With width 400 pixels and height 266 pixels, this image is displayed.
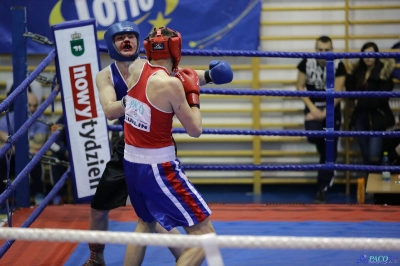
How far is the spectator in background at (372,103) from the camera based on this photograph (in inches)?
239

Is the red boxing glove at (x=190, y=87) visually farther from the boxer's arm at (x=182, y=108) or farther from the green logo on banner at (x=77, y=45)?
the green logo on banner at (x=77, y=45)

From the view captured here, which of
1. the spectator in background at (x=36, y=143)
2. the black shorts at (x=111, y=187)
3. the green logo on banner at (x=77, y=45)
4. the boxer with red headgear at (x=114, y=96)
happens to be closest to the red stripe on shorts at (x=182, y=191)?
the boxer with red headgear at (x=114, y=96)

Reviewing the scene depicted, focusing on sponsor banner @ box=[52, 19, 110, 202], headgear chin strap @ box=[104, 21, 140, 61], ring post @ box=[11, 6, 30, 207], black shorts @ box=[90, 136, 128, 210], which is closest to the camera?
headgear chin strap @ box=[104, 21, 140, 61]

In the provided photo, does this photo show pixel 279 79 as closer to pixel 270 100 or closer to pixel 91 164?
pixel 270 100

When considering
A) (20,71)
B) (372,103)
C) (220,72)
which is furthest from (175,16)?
(220,72)

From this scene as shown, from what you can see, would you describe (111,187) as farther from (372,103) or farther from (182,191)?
(372,103)

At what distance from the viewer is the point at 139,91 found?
3072 millimetres

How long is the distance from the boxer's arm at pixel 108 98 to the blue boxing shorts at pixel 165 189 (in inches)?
12.8

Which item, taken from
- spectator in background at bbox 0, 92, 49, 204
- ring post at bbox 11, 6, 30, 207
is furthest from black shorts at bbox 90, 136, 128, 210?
spectator in background at bbox 0, 92, 49, 204

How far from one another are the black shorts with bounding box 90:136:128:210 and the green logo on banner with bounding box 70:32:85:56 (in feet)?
3.17

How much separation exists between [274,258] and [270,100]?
3153mm

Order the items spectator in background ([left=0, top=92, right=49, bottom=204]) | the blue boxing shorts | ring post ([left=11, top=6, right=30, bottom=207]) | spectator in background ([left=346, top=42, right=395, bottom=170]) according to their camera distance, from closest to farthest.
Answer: the blue boxing shorts, ring post ([left=11, top=6, right=30, bottom=207]), spectator in background ([left=346, top=42, right=395, bottom=170]), spectator in background ([left=0, top=92, right=49, bottom=204])

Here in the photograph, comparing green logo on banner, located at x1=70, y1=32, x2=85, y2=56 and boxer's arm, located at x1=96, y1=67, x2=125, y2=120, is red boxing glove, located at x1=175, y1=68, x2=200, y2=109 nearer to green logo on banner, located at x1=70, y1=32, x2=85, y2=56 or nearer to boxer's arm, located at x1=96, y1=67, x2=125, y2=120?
boxer's arm, located at x1=96, y1=67, x2=125, y2=120

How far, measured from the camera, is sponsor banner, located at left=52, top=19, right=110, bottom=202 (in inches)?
177
